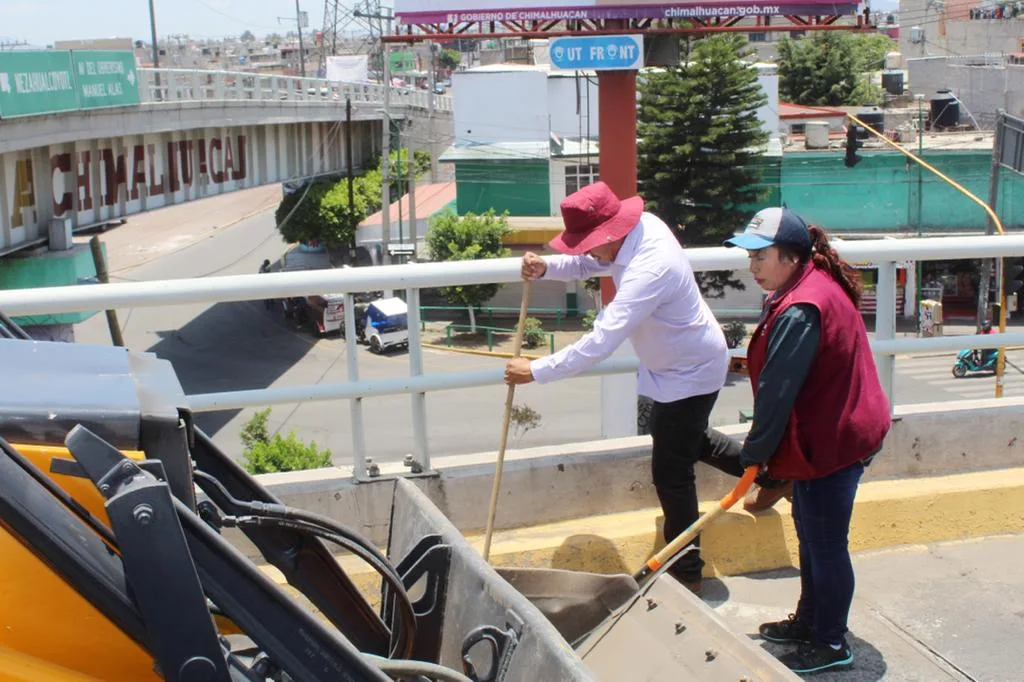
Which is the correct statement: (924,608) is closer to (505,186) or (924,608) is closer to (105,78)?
(105,78)

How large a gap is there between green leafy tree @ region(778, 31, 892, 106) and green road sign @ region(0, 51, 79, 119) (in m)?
52.5

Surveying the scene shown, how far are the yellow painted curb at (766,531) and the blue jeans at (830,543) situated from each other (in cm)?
65

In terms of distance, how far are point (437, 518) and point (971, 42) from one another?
84.5 m

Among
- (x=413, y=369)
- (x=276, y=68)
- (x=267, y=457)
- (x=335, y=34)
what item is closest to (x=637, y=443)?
(x=413, y=369)

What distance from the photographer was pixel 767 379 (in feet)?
12.5

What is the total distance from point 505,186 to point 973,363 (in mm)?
22353

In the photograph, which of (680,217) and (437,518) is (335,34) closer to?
(680,217)

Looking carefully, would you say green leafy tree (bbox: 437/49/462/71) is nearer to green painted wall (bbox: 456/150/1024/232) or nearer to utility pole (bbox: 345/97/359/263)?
utility pole (bbox: 345/97/359/263)

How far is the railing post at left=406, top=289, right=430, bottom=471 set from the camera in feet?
14.9

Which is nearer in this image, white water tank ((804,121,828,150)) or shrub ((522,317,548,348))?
shrub ((522,317,548,348))

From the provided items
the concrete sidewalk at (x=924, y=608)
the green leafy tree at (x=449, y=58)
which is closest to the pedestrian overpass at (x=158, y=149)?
the concrete sidewalk at (x=924, y=608)

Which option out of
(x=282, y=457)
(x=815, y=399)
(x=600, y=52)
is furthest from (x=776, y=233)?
(x=282, y=457)

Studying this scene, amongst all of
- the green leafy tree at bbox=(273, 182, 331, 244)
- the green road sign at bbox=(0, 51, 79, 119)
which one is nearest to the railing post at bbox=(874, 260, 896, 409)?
the green road sign at bbox=(0, 51, 79, 119)

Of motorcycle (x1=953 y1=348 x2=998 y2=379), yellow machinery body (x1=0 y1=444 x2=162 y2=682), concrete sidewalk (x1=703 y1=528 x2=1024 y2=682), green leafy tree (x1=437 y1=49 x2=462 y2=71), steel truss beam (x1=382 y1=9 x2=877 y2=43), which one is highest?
green leafy tree (x1=437 y1=49 x2=462 y2=71)
